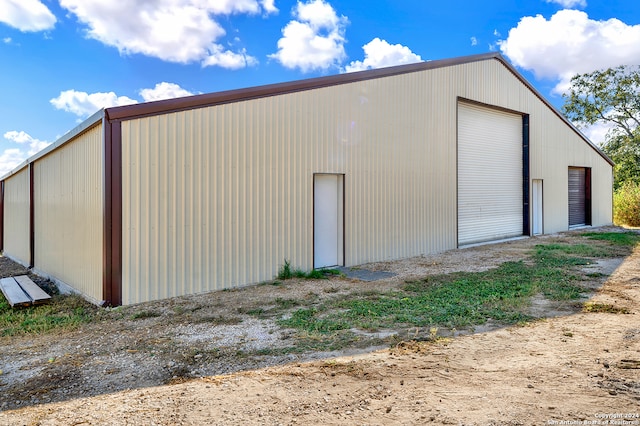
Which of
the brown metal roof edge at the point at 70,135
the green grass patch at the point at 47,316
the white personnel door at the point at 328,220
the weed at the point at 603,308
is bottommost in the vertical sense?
the green grass patch at the point at 47,316

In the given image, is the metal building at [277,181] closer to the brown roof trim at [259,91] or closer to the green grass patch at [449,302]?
the brown roof trim at [259,91]

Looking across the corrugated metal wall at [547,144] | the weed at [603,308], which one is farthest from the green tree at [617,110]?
the weed at [603,308]

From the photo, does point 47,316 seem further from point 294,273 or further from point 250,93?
point 250,93

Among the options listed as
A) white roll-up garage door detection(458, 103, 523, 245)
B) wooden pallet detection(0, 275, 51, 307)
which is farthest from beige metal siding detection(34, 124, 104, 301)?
white roll-up garage door detection(458, 103, 523, 245)

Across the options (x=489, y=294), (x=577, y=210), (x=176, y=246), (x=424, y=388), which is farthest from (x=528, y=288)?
(x=577, y=210)

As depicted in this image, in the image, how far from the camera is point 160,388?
3570 millimetres

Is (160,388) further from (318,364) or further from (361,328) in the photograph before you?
(361,328)

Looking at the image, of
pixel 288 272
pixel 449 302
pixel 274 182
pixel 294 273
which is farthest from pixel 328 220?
pixel 449 302

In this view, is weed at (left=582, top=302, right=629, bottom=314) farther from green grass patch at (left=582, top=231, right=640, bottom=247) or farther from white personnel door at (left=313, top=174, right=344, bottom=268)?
green grass patch at (left=582, top=231, right=640, bottom=247)

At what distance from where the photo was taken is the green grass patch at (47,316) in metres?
5.56

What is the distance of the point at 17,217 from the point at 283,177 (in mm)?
10231

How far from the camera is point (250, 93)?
789cm

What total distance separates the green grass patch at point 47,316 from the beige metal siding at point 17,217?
575cm

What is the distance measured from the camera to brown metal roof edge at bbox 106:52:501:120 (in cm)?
648
